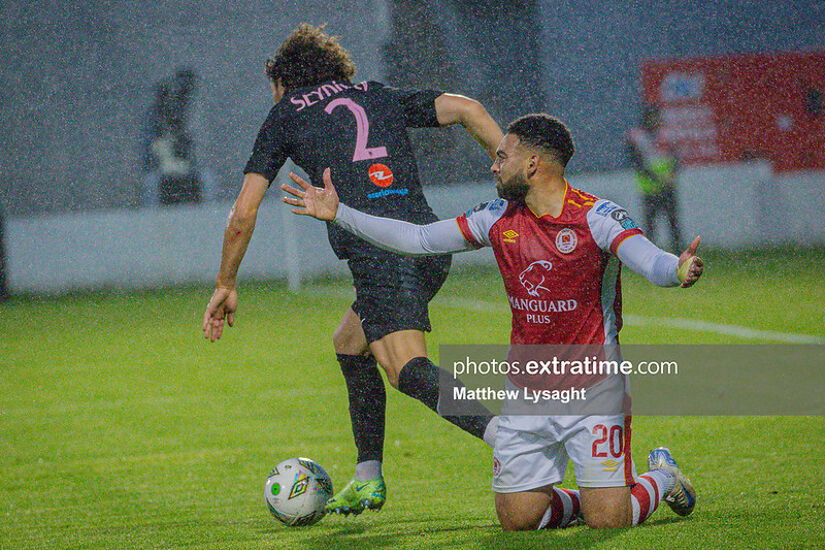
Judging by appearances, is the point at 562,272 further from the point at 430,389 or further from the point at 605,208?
the point at 430,389

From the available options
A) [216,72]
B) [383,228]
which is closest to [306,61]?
[383,228]

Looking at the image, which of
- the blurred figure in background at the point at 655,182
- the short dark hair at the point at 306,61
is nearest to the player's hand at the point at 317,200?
the short dark hair at the point at 306,61

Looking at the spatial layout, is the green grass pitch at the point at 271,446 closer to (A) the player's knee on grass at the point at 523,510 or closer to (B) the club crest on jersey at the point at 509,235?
(A) the player's knee on grass at the point at 523,510

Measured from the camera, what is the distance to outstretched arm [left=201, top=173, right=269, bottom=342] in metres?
4.06

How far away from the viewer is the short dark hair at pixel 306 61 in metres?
4.38

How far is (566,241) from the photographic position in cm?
354

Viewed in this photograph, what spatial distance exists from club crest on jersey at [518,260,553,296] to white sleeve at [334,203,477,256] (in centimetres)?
22

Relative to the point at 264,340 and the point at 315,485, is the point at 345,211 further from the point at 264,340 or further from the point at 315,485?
the point at 264,340

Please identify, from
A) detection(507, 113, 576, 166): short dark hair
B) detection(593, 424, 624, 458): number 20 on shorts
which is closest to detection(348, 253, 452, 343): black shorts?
detection(507, 113, 576, 166): short dark hair

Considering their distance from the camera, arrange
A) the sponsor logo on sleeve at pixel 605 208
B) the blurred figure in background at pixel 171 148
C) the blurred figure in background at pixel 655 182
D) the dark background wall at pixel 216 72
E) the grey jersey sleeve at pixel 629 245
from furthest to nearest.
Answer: the dark background wall at pixel 216 72
the blurred figure in background at pixel 171 148
the blurred figure in background at pixel 655 182
the sponsor logo on sleeve at pixel 605 208
the grey jersey sleeve at pixel 629 245

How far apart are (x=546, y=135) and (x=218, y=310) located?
53.6 inches

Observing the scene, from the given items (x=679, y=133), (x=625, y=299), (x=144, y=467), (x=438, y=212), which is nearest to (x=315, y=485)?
(x=144, y=467)

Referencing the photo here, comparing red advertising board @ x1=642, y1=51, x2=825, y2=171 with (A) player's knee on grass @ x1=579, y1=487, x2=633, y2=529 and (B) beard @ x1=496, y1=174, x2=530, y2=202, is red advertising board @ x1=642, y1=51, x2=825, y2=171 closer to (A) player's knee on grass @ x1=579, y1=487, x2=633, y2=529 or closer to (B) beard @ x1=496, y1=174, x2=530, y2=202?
(B) beard @ x1=496, y1=174, x2=530, y2=202

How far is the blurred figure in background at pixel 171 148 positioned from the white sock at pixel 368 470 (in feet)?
39.8
